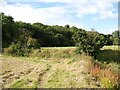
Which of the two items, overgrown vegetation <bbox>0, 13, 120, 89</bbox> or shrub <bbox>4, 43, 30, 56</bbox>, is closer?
overgrown vegetation <bbox>0, 13, 120, 89</bbox>

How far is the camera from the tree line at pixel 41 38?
28.6m

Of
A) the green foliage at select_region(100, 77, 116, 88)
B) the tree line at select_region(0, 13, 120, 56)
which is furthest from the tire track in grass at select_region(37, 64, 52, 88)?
the tree line at select_region(0, 13, 120, 56)

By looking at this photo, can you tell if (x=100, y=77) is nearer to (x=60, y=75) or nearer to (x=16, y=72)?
(x=60, y=75)

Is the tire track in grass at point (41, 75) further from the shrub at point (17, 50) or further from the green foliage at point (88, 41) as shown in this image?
Result: the shrub at point (17, 50)

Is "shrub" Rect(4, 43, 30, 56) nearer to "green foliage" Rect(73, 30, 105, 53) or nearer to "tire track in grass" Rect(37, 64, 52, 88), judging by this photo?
"green foliage" Rect(73, 30, 105, 53)

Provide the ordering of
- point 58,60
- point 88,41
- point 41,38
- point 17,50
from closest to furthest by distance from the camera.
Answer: point 58,60 < point 88,41 < point 17,50 < point 41,38

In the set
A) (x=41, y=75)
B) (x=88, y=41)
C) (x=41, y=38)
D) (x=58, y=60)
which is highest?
(x=41, y=38)

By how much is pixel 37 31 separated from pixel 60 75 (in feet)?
81.2

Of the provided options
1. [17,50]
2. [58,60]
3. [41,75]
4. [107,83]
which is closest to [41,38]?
[17,50]

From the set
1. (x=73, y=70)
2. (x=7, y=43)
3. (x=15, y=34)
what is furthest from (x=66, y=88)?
(x=15, y=34)

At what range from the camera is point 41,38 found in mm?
39875

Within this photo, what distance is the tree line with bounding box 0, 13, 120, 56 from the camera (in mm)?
28625

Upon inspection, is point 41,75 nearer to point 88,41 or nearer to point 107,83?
point 107,83

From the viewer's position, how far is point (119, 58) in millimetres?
29625
